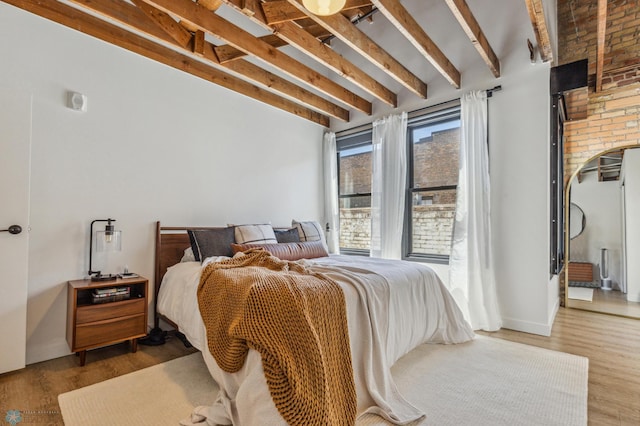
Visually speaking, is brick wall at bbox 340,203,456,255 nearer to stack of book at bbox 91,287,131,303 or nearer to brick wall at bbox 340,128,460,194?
brick wall at bbox 340,128,460,194

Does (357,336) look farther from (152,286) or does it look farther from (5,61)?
(5,61)

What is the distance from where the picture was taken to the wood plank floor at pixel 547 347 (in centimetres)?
171

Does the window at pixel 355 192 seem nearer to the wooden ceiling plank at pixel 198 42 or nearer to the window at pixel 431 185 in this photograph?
the window at pixel 431 185

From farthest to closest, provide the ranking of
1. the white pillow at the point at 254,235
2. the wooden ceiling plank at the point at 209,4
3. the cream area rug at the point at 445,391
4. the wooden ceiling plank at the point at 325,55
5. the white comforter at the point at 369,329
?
1. the white pillow at the point at 254,235
2. the wooden ceiling plank at the point at 325,55
3. the wooden ceiling plank at the point at 209,4
4. the cream area rug at the point at 445,391
5. the white comforter at the point at 369,329

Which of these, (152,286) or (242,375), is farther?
(152,286)

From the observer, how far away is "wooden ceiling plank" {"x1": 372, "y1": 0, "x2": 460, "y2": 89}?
7.36 feet

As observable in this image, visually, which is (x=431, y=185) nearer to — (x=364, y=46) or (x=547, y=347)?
(x=364, y=46)

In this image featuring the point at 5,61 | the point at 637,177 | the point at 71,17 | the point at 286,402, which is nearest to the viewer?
the point at 286,402

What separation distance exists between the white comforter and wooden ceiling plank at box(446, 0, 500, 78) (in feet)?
6.45

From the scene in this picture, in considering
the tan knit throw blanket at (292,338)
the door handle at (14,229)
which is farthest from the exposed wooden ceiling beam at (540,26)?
the door handle at (14,229)

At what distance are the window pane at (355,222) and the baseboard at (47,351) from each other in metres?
3.32

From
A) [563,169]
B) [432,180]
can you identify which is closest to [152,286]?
[432,180]

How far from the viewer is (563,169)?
3992 millimetres

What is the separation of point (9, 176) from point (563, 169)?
565 centimetres
